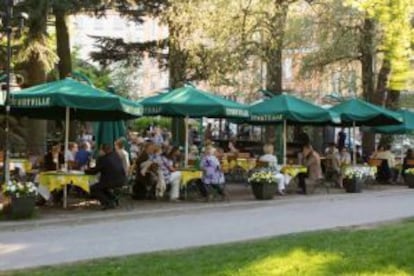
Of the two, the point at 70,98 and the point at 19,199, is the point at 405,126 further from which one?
the point at 19,199

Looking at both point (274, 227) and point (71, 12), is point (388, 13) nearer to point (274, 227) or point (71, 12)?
point (274, 227)

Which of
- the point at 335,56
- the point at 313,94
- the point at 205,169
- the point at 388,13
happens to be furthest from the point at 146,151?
the point at 313,94

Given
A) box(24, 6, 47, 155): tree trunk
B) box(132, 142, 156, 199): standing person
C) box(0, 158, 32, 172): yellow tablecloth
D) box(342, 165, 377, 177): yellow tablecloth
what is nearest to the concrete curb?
box(132, 142, 156, 199): standing person

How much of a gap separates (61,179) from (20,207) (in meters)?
1.64

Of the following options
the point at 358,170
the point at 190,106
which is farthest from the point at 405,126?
the point at 190,106

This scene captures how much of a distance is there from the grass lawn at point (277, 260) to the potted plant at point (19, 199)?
470cm

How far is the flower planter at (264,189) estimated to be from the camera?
19125 millimetres

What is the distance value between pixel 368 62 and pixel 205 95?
13779 mm

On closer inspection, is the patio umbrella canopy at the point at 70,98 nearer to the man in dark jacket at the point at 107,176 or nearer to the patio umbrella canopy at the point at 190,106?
the man in dark jacket at the point at 107,176

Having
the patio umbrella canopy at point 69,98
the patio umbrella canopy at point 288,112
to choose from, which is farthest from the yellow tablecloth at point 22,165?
the patio umbrella canopy at point 288,112

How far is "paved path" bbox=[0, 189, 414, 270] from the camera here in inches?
440

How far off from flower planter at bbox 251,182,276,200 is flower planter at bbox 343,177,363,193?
13.0ft

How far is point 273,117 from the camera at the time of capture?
2153 cm

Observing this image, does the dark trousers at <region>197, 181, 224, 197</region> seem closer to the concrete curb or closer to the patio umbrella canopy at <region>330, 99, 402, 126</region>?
the concrete curb
